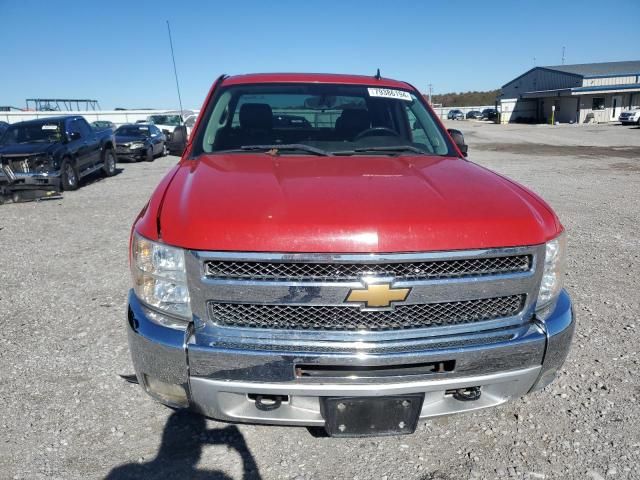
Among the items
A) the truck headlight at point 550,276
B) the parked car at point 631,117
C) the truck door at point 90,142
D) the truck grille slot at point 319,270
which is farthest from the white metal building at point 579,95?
the truck grille slot at point 319,270

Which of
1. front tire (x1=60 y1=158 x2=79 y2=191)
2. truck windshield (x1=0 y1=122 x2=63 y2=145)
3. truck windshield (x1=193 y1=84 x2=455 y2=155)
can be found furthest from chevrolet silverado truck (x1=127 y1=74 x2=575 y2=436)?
truck windshield (x1=0 y1=122 x2=63 y2=145)

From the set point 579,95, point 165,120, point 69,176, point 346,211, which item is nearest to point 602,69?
point 579,95

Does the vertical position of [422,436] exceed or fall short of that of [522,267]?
it falls short

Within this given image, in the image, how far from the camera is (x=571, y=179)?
12570mm

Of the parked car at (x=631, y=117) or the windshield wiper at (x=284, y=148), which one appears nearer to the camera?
the windshield wiper at (x=284, y=148)

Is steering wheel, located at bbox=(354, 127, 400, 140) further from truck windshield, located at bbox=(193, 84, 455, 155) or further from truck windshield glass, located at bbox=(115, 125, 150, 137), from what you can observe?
truck windshield glass, located at bbox=(115, 125, 150, 137)

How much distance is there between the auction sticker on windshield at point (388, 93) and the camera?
3783 millimetres

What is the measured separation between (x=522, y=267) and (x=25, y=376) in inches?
124

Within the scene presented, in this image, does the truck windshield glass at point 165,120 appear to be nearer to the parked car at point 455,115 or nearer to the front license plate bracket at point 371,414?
the front license plate bracket at point 371,414

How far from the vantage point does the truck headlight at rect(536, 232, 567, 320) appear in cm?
225

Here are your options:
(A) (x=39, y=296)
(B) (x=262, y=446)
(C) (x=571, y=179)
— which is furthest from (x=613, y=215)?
(A) (x=39, y=296)

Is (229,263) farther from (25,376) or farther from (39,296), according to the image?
(39,296)

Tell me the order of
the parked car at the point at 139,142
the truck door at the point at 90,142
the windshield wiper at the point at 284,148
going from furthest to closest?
the parked car at the point at 139,142 → the truck door at the point at 90,142 → the windshield wiper at the point at 284,148

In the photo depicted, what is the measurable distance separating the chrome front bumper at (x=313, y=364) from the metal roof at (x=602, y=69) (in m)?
55.3
